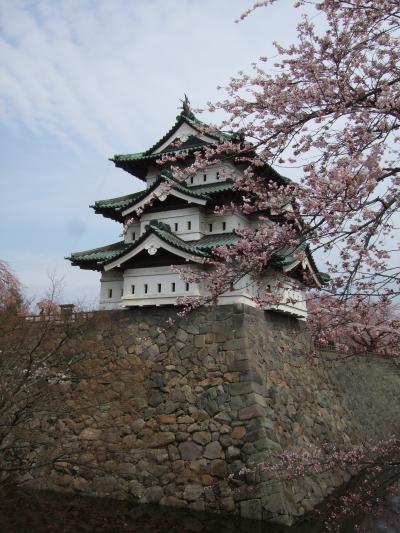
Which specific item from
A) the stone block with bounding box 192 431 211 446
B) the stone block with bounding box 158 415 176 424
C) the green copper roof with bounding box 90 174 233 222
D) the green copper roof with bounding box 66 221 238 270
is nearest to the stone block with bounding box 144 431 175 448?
the stone block with bounding box 158 415 176 424

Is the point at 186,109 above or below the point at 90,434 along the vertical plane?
above

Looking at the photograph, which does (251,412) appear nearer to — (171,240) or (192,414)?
(192,414)

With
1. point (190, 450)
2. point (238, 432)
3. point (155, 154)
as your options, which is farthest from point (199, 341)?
point (155, 154)

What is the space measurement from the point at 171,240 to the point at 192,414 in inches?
137

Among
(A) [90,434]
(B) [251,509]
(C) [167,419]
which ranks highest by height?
(C) [167,419]

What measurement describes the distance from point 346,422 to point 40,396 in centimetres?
839

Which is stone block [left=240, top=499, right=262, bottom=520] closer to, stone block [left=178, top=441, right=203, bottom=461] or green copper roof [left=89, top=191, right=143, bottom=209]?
stone block [left=178, top=441, right=203, bottom=461]

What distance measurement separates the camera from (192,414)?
863cm

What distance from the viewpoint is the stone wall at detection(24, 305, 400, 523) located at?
7.94m

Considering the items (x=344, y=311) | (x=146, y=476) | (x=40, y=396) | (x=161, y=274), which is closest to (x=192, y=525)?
(x=146, y=476)

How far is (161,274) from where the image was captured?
9.70 meters

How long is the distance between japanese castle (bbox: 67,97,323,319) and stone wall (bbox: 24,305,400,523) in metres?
0.56

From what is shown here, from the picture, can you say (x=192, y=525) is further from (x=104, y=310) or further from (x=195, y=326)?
(x=104, y=310)

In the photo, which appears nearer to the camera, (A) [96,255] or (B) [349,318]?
(B) [349,318]
